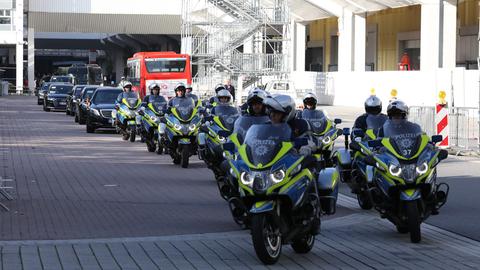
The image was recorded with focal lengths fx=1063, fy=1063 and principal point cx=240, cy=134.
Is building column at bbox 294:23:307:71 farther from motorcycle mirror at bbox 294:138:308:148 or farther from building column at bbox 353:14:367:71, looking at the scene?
motorcycle mirror at bbox 294:138:308:148

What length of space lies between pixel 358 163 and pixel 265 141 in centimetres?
429

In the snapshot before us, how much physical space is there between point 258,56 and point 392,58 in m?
8.20

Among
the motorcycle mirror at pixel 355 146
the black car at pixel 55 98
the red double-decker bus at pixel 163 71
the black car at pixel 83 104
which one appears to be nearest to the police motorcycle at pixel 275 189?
the motorcycle mirror at pixel 355 146

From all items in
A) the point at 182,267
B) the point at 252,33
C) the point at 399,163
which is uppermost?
the point at 252,33

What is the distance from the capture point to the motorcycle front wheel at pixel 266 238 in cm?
934

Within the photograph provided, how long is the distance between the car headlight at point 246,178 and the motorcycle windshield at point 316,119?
833 cm

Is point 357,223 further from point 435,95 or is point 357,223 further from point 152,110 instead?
point 435,95

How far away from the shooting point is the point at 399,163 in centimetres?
1133

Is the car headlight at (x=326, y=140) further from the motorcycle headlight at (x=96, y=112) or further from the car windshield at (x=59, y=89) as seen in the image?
the car windshield at (x=59, y=89)

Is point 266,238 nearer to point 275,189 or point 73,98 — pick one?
point 275,189

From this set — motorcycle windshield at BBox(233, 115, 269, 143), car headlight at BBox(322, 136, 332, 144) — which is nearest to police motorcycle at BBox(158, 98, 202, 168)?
car headlight at BBox(322, 136, 332, 144)

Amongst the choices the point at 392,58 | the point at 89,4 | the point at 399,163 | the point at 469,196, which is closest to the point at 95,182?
the point at 469,196

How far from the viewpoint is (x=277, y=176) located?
9.61 metres

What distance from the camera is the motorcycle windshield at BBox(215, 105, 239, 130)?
18531 mm
